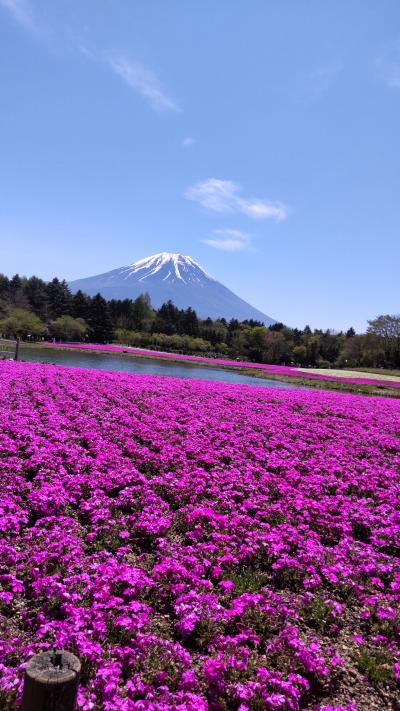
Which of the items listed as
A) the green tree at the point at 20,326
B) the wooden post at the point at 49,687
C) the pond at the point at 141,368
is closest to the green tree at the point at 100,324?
the green tree at the point at 20,326

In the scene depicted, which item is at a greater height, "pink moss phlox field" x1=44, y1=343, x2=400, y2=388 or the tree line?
the tree line

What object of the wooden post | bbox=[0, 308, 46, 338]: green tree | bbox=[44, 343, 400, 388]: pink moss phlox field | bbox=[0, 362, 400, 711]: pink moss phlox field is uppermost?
bbox=[0, 308, 46, 338]: green tree

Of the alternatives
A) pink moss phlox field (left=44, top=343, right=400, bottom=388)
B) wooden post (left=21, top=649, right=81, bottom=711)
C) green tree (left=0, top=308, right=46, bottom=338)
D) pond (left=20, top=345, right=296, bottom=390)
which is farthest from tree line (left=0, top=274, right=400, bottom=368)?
wooden post (left=21, top=649, right=81, bottom=711)

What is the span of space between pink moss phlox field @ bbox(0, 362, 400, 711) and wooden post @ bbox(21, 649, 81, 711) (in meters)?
1.33

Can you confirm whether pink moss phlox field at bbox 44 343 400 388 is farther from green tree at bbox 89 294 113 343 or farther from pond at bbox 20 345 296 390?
green tree at bbox 89 294 113 343

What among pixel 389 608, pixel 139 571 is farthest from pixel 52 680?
pixel 389 608

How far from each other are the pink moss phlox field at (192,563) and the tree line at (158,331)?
87.3 meters

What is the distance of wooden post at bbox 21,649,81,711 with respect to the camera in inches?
109

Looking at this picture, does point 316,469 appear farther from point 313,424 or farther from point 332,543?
point 313,424

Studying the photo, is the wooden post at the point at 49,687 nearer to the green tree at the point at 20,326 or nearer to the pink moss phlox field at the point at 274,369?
the pink moss phlox field at the point at 274,369

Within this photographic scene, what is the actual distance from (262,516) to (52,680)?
21.4ft

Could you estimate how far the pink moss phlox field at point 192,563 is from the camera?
4570 millimetres

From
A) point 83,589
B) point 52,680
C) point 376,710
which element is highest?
point 52,680

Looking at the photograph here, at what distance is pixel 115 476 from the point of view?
379 inches
